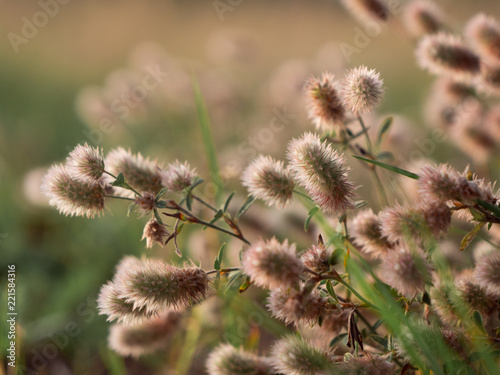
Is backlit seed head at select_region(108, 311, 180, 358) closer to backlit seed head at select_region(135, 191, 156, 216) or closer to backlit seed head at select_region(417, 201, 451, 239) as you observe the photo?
backlit seed head at select_region(135, 191, 156, 216)

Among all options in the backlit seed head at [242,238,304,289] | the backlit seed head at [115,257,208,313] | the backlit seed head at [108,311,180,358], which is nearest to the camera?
the backlit seed head at [242,238,304,289]

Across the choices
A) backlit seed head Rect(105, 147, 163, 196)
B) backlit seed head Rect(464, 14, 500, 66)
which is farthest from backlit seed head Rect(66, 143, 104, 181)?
backlit seed head Rect(464, 14, 500, 66)

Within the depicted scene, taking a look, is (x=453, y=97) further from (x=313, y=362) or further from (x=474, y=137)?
(x=313, y=362)

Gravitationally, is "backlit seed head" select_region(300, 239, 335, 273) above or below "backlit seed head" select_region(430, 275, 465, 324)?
above

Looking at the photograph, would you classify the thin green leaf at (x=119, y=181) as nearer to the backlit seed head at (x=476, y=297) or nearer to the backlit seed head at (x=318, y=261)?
the backlit seed head at (x=318, y=261)

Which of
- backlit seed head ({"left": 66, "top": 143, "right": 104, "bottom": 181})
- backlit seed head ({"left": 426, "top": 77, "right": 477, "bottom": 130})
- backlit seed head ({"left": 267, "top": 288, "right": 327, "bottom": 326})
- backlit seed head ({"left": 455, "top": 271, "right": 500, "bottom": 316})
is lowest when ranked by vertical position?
backlit seed head ({"left": 267, "top": 288, "right": 327, "bottom": 326})

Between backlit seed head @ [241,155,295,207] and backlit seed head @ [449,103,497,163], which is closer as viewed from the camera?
backlit seed head @ [241,155,295,207]

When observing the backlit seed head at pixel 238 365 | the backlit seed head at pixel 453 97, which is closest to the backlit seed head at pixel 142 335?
the backlit seed head at pixel 238 365
